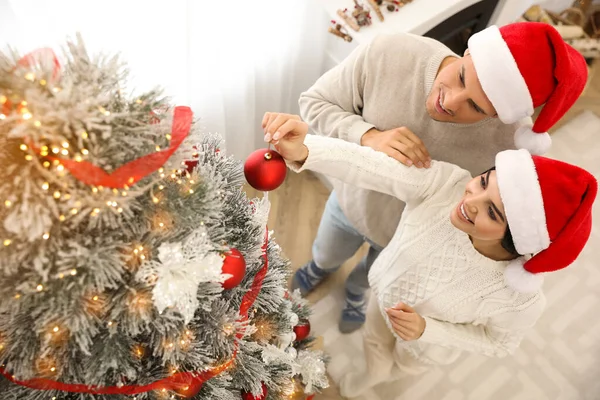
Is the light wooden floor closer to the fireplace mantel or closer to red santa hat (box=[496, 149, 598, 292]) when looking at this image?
the fireplace mantel

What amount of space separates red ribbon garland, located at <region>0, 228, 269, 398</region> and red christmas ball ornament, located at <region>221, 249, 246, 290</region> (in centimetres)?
10

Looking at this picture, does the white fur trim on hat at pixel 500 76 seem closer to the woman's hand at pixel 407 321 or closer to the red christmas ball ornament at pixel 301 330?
the woman's hand at pixel 407 321

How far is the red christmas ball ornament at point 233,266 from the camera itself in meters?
0.70

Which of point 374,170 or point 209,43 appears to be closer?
point 374,170

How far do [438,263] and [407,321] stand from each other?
5.7 inches

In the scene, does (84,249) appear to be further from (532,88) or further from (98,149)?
(532,88)

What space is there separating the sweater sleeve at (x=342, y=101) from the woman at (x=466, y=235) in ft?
0.43

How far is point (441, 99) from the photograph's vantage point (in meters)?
0.90

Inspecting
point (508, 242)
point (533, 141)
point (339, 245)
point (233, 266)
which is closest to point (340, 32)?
point (339, 245)

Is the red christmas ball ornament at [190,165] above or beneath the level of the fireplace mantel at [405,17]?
above

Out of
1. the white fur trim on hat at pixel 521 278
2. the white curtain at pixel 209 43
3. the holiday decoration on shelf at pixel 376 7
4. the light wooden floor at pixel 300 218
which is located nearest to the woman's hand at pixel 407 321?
the white fur trim on hat at pixel 521 278

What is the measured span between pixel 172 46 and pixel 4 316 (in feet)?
2.77

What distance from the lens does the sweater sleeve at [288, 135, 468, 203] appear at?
863mm

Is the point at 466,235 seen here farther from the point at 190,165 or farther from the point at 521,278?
the point at 190,165
